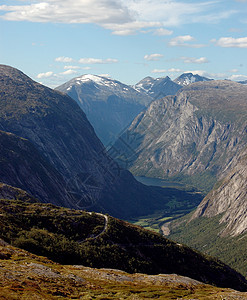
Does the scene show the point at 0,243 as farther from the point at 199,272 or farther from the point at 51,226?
the point at 199,272

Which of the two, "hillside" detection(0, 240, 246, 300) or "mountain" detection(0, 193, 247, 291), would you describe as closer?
"hillside" detection(0, 240, 246, 300)

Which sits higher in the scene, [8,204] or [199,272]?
[8,204]

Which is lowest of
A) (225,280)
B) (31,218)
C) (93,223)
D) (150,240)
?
(225,280)

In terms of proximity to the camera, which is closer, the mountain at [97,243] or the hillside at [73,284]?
the hillside at [73,284]

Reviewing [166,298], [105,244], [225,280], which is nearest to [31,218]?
[105,244]
